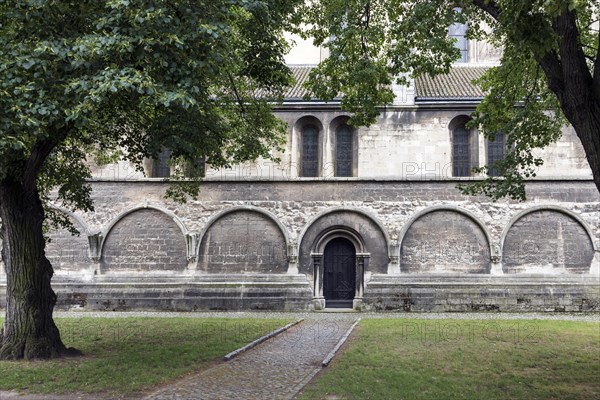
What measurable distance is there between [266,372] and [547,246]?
1388 centimetres

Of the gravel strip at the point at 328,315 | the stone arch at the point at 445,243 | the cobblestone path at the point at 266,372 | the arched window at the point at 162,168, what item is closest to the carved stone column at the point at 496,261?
the stone arch at the point at 445,243

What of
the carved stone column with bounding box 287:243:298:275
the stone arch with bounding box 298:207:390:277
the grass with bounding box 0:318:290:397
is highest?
the stone arch with bounding box 298:207:390:277

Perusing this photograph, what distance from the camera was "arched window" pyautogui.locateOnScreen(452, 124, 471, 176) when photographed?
20188 mm

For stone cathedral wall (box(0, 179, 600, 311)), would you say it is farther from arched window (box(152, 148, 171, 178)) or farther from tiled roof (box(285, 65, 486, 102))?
tiled roof (box(285, 65, 486, 102))

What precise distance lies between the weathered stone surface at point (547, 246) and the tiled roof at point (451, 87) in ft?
16.8

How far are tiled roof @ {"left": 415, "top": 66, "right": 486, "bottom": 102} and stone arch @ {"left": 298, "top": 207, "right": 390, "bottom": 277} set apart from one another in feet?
16.6

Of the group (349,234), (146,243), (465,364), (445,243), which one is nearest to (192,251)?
(146,243)

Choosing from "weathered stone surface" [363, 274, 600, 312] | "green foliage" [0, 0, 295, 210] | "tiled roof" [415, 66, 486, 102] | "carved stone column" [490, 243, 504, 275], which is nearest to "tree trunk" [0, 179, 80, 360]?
"green foliage" [0, 0, 295, 210]

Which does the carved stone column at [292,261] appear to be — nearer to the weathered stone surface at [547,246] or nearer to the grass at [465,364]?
the grass at [465,364]

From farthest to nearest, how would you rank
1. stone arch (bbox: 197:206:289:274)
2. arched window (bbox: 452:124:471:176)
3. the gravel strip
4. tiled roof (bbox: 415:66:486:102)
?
arched window (bbox: 452:124:471:176)
tiled roof (bbox: 415:66:486:102)
stone arch (bbox: 197:206:289:274)
the gravel strip

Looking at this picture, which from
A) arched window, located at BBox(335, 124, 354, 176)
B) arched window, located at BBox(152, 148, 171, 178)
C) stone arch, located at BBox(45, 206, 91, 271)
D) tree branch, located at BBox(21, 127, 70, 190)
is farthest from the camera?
arched window, located at BBox(152, 148, 171, 178)

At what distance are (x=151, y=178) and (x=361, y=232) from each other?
8190 millimetres

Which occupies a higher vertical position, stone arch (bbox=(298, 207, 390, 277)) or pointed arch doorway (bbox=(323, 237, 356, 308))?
stone arch (bbox=(298, 207, 390, 277))

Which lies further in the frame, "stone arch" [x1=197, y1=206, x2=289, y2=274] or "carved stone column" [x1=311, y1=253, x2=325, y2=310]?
"stone arch" [x1=197, y1=206, x2=289, y2=274]
